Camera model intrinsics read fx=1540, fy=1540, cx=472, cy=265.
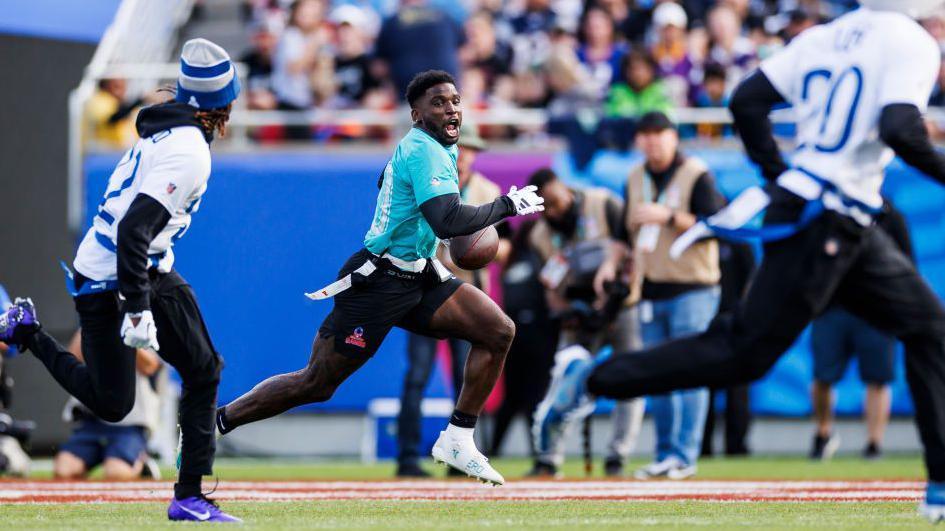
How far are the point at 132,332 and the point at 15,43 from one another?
885cm

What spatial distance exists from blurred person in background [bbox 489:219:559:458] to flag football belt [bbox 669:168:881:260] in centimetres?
639

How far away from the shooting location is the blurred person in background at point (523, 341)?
12.9m

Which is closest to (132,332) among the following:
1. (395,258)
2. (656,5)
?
(395,258)

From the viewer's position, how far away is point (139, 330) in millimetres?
6102

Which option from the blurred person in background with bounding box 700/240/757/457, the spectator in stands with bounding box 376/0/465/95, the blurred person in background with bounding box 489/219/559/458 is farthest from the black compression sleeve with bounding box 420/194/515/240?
the spectator in stands with bounding box 376/0/465/95

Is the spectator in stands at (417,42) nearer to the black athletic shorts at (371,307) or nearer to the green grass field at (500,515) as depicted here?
the black athletic shorts at (371,307)

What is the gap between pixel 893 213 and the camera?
12062mm

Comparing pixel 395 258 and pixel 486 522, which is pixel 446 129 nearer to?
pixel 395 258

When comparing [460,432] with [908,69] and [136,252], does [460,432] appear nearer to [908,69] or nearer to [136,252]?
[136,252]

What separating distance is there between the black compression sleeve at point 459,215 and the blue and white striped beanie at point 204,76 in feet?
3.43

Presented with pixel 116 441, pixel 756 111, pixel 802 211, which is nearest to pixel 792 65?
pixel 756 111

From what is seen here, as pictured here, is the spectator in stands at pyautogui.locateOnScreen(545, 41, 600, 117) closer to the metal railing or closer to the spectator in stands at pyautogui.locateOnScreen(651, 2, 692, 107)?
the spectator in stands at pyautogui.locateOnScreen(651, 2, 692, 107)

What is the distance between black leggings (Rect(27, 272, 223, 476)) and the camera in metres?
6.45

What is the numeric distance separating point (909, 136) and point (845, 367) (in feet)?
23.3
